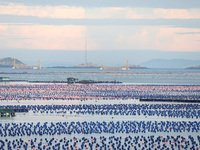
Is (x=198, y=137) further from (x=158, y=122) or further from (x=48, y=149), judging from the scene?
(x=48, y=149)

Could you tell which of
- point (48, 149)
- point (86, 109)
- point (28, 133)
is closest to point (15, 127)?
point (28, 133)

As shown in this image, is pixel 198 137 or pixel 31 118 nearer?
pixel 198 137

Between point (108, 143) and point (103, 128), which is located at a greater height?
point (103, 128)

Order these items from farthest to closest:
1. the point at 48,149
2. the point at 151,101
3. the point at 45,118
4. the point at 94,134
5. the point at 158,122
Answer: the point at 151,101 → the point at 45,118 → the point at 158,122 → the point at 94,134 → the point at 48,149

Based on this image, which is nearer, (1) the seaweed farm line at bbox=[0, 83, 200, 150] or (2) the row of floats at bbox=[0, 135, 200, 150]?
(2) the row of floats at bbox=[0, 135, 200, 150]

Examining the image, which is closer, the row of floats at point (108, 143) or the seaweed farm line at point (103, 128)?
the row of floats at point (108, 143)

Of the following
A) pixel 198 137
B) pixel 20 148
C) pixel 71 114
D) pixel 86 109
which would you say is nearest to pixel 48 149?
pixel 20 148

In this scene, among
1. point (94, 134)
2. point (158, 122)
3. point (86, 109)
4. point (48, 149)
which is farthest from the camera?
point (86, 109)

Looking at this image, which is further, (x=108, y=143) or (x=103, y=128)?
(x=103, y=128)

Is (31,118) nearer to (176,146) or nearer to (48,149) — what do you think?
(48,149)
